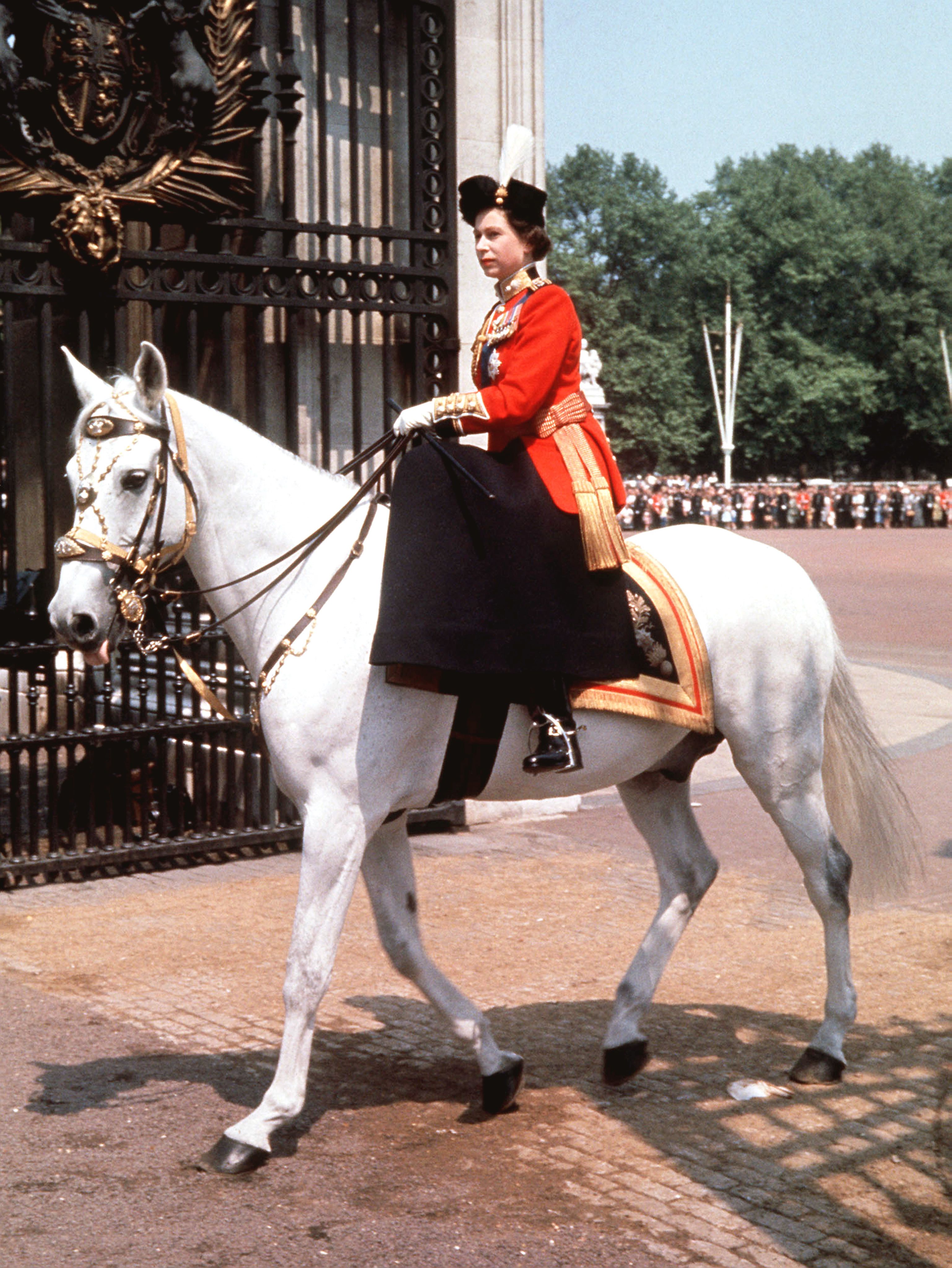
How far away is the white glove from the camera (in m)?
4.60

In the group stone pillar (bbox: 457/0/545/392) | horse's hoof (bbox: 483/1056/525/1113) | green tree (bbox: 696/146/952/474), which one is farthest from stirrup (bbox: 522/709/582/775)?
green tree (bbox: 696/146/952/474)

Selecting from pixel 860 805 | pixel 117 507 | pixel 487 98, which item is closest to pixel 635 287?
pixel 487 98

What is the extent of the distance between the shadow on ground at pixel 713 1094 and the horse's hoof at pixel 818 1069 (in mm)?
37

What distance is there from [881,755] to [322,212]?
4.73 metres

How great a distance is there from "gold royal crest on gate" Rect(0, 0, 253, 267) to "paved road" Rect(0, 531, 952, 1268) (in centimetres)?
336

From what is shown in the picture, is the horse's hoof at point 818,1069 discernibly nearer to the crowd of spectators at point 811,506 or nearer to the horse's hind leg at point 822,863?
the horse's hind leg at point 822,863

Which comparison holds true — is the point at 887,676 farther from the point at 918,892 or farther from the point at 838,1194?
the point at 838,1194

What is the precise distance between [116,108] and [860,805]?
5.04m

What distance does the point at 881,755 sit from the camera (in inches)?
215

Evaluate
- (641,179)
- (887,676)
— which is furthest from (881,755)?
(641,179)

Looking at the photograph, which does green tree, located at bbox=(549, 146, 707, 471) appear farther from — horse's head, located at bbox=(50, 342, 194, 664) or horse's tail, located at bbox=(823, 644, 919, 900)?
horse's head, located at bbox=(50, 342, 194, 664)

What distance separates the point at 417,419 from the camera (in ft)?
15.1

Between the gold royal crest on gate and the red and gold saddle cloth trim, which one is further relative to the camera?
the gold royal crest on gate

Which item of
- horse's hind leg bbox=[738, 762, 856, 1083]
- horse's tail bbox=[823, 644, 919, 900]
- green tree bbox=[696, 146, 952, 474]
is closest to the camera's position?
horse's hind leg bbox=[738, 762, 856, 1083]
